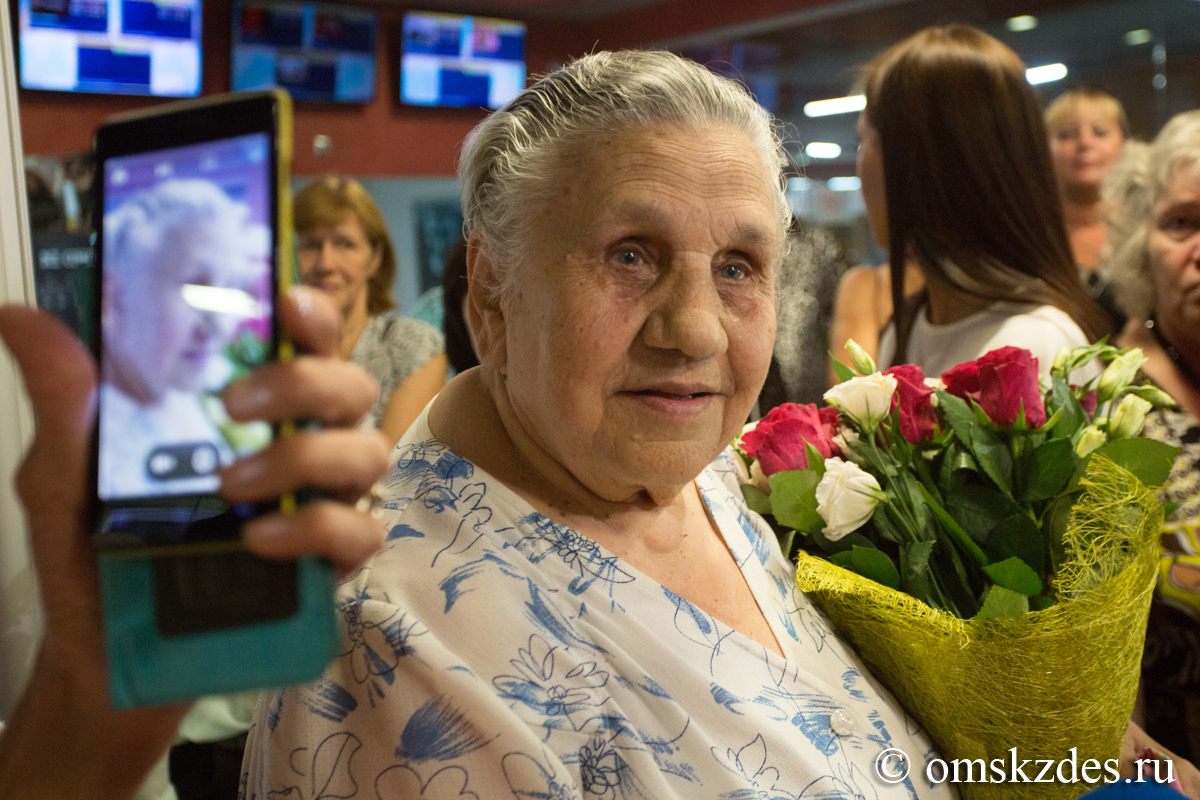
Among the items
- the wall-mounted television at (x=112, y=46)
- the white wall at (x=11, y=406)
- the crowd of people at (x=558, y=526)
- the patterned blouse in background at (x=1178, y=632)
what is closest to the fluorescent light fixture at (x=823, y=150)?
the wall-mounted television at (x=112, y=46)

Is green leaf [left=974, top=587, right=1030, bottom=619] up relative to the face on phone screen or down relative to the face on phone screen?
down

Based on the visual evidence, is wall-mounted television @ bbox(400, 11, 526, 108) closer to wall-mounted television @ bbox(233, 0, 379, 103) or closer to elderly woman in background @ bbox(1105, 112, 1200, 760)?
wall-mounted television @ bbox(233, 0, 379, 103)

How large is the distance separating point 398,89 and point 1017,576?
5490 millimetres

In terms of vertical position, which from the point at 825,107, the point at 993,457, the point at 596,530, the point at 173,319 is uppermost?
the point at 825,107

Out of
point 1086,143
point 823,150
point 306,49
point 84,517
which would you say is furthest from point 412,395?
point 306,49

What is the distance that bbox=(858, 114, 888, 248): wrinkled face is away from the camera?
6.62 feet

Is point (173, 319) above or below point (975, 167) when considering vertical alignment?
below

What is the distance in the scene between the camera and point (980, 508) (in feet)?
3.88

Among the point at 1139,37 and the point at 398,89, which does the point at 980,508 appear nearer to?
the point at 1139,37

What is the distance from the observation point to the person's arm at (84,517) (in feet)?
1.58

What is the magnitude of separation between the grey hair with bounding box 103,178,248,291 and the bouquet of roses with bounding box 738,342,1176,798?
0.84 m

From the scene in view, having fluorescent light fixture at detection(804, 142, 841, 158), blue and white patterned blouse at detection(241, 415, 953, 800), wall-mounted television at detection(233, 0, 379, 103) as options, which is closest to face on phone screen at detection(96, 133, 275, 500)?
blue and white patterned blouse at detection(241, 415, 953, 800)

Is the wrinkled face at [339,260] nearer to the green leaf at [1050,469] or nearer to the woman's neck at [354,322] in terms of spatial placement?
the woman's neck at [354,322]

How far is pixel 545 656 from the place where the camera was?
0.91 m
